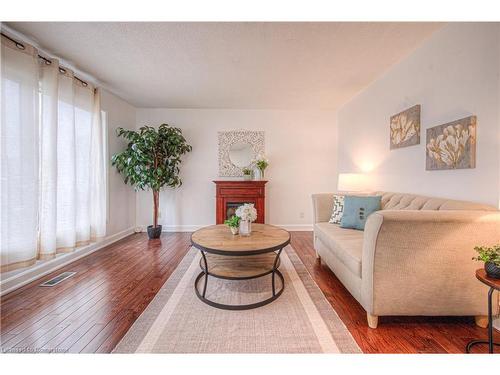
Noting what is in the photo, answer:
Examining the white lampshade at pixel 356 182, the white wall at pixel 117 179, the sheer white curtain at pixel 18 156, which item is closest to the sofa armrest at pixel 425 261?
the white lampshade at pixel 356 182

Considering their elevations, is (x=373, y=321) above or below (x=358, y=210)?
below

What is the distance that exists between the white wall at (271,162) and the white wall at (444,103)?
1.20 m

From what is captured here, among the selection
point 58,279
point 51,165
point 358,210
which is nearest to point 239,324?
point 358,210

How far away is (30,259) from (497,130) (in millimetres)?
4037

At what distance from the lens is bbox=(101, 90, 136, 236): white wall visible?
341 centimetres

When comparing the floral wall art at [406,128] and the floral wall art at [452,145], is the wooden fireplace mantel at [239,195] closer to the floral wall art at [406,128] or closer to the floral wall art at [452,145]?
the floral wall art at [406,128]

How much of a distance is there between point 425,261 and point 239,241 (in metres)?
1.34

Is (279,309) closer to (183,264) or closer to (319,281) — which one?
(319,281)

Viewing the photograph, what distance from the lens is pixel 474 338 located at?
4.48 ft

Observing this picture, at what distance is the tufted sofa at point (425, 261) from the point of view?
1299 millimetres

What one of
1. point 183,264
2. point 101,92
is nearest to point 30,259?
point 183,264

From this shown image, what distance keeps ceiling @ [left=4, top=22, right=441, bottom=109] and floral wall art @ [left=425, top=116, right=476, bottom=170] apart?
0.94 metres

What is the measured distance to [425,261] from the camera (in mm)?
1353

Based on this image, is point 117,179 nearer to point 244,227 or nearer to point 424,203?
point 244,227
